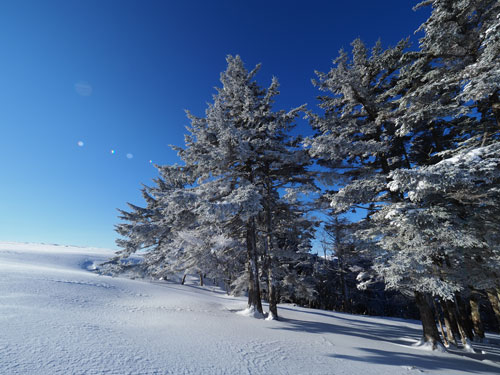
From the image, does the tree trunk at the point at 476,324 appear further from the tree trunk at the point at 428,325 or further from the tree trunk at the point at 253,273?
the tree trunk at the point at 253,273

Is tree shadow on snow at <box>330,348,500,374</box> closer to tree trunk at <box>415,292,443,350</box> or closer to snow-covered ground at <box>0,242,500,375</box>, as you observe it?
snow-covered ground at <box>0,242,500,375</box>

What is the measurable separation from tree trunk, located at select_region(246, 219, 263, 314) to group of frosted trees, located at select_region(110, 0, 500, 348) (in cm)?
7

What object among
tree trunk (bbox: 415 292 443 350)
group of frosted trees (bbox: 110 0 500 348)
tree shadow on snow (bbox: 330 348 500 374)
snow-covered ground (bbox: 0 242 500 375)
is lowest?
tree shadow on snow (bbox: 330 348 500 374)

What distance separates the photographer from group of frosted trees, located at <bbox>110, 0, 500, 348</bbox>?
22.0 feet

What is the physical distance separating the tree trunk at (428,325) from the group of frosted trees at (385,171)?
0.04 meters

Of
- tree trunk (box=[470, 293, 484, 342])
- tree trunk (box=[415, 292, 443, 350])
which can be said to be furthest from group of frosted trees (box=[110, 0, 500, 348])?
tree trunk (box=[470, 293, 484, 342])

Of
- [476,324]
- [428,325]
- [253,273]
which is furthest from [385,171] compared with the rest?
[476,324]

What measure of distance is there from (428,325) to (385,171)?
622cm

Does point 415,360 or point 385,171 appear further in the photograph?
point 385,171

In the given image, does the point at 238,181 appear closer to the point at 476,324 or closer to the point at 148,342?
the point at 148,342

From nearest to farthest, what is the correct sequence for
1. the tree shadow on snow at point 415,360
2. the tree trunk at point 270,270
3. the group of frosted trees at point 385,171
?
1. the tree shadow on snow at point 415,360
2. the group of frosted trees at point 385,171
3. the tree trunk at point 270,270

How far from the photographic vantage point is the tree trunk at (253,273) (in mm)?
9922

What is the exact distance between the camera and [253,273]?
10.4 metres

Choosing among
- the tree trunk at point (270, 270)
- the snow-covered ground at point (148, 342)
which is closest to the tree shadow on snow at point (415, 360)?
the snow-covered ground at point (148, 342)
